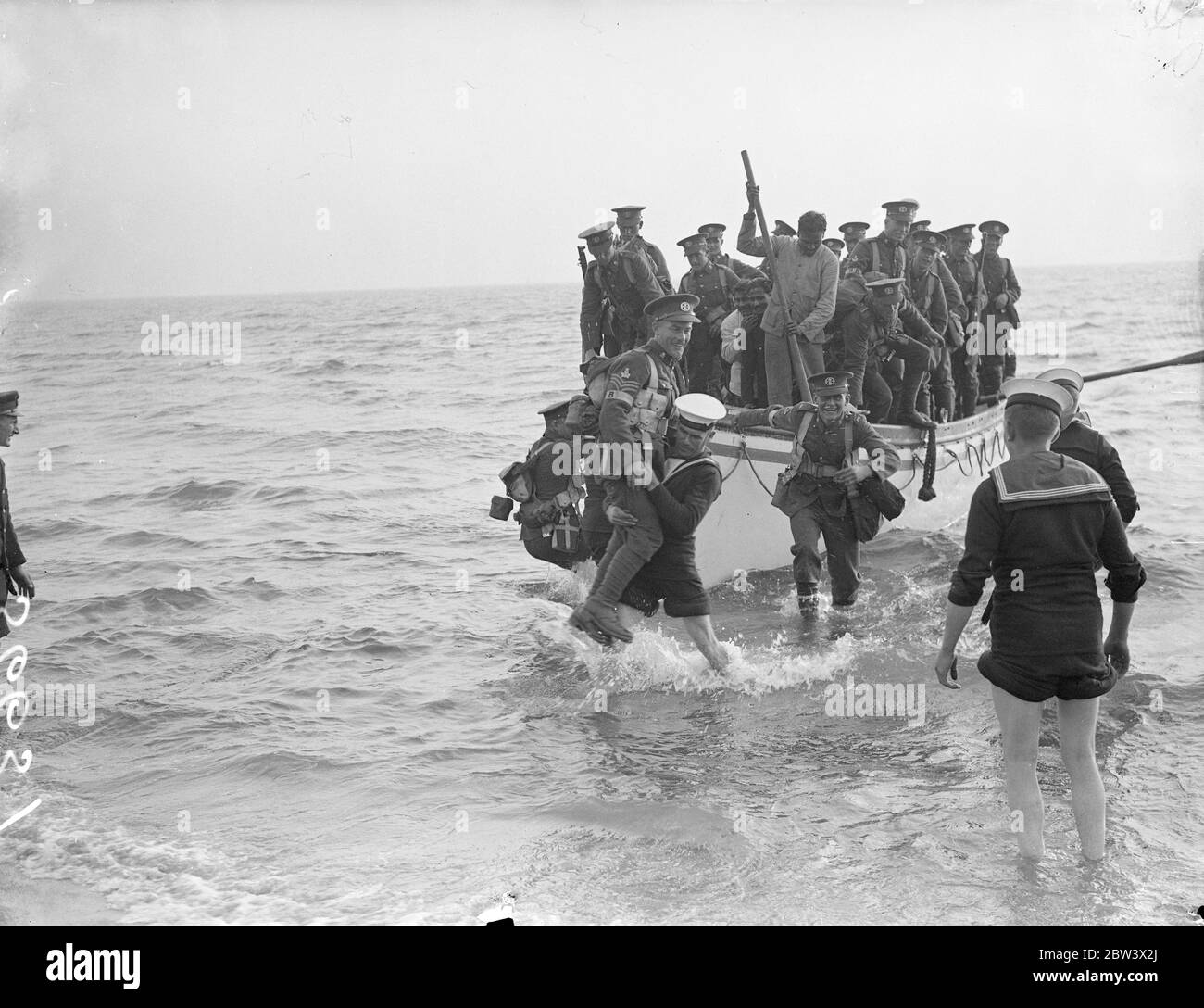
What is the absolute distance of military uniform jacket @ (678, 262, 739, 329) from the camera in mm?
12047

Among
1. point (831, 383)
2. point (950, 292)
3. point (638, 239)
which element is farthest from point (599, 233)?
point (950, 292)

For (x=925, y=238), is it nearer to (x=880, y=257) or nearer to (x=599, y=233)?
(x=880, y=257)

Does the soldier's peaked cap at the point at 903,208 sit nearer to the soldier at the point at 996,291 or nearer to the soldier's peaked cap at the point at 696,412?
the soldier at the point at 996,291

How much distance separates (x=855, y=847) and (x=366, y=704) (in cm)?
391

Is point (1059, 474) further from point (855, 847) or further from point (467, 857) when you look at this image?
point (467, 857)

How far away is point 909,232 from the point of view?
12.6 metres

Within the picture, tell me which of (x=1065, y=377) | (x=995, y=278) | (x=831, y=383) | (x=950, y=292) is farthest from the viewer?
(x=995, y=278)

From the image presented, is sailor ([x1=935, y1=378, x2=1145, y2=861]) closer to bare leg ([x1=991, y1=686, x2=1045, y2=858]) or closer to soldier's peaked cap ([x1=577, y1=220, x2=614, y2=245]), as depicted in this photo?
bare leg ([x1=991, y1=686, x2=1045, y2=858])

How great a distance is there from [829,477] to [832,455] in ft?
0.53

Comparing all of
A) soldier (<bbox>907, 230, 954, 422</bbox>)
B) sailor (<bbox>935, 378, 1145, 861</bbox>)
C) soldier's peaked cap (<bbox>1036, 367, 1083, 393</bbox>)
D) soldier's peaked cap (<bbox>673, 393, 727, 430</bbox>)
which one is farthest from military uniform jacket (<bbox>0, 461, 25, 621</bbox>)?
soldier (<bbox>907, 230, 954, 422</bbox>)

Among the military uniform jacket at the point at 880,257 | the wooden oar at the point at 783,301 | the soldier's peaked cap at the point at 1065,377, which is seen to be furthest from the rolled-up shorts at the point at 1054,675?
the military uniform jacket at the point at 880,257

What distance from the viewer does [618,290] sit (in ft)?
35.0

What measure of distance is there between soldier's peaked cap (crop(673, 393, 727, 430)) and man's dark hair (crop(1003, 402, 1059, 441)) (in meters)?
2.85

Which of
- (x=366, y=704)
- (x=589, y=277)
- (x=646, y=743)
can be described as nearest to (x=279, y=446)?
(x=589, y=277)
